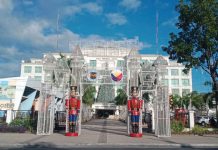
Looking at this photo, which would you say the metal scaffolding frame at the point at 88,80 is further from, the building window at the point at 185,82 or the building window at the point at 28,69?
the building window at the point at 185,82

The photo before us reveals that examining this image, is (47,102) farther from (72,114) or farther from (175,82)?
(175,82)

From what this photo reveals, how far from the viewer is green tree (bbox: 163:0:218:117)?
68.9 feet

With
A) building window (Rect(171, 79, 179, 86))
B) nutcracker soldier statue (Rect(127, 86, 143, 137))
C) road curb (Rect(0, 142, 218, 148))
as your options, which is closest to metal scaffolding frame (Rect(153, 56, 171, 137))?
nutcracker soldier statue (Rect(127, 86, 143, 137))

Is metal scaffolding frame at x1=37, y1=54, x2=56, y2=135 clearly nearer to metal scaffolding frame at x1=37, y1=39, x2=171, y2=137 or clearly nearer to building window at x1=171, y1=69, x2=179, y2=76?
metal scaffolding frame at x1=37, y1=39, x2=171, y2=137

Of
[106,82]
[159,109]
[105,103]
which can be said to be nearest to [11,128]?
[106,82]

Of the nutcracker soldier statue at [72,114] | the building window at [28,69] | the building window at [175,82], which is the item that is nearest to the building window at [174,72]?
the building window at [175,82]

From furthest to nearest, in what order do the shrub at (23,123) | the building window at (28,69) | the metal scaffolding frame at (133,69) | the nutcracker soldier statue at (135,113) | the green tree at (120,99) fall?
the building window at (28,69), the green tree at (120,99), the shrub at (23,123), the metal scaffolding frame at (133,69), the nutcracker soldier statue at (135,113)

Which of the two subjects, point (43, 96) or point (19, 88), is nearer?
point (43, 96)

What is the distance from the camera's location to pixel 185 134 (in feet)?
64.8

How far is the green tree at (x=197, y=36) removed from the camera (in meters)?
21.0

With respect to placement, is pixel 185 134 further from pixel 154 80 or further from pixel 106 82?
pixel 106 82

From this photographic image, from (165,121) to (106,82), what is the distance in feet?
18.5

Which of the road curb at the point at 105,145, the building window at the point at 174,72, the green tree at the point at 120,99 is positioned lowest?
the road curb at the point at 105,145

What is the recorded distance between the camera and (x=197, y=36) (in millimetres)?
22328
